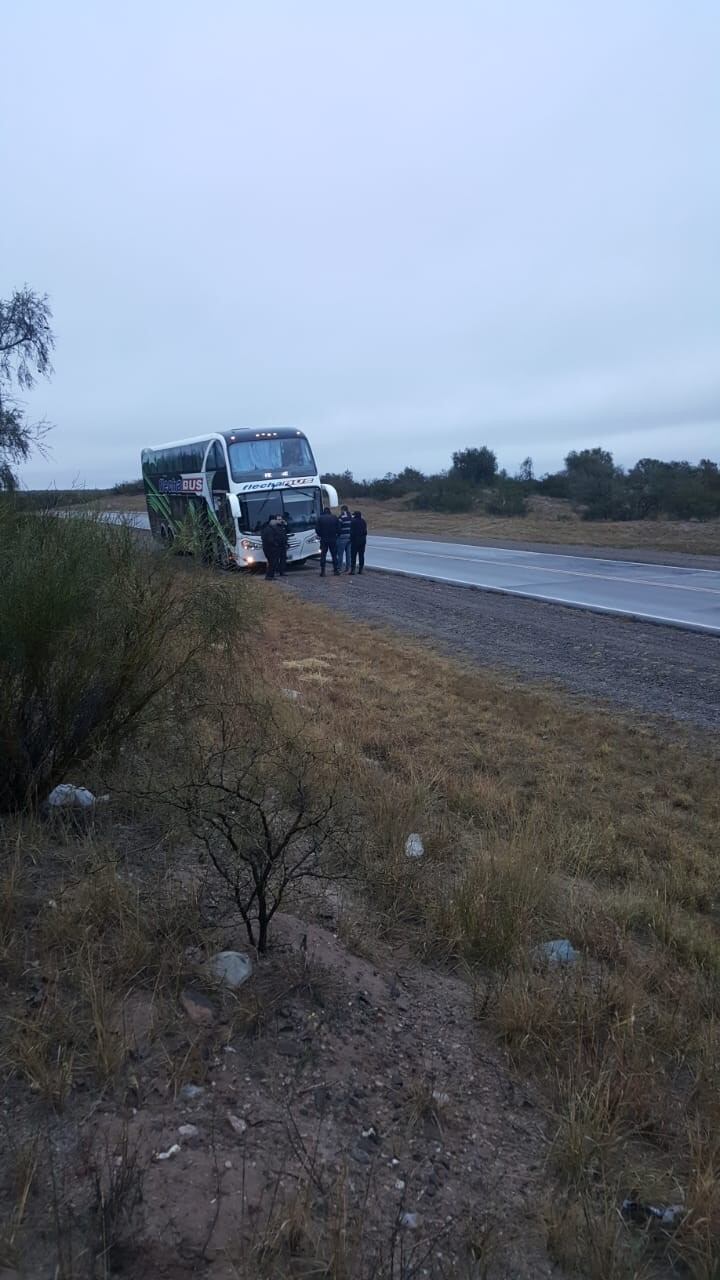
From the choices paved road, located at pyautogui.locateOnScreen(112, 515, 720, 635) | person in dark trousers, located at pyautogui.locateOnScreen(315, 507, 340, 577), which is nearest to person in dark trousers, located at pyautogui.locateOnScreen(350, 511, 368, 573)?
person in dark trousers, located at pyautogui.locateOnScreen(315, 507, 340, 577)

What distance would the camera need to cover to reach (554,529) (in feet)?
128

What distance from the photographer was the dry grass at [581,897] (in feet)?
10.9

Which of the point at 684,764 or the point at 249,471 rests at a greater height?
the point at 249,471

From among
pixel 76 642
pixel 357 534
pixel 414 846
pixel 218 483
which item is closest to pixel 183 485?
pixel 218 483

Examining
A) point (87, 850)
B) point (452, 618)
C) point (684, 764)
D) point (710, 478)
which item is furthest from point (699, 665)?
point (710, 478)

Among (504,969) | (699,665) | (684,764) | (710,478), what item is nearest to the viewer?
(504,969)

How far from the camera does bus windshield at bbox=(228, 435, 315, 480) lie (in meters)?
25.6

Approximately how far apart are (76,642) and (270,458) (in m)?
21.0

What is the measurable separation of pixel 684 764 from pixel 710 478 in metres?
41.4

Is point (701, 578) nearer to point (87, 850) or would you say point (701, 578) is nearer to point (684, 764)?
point (684, 764)

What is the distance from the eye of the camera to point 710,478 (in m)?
46.3

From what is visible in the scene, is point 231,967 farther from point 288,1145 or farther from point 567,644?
point 567,644

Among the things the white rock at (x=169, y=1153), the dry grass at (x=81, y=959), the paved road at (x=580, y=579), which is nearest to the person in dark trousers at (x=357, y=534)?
the paved road at (x=580, y=579)

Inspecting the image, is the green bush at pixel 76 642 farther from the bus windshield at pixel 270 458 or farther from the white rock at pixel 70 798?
the bus windshield at pixel 270 458
